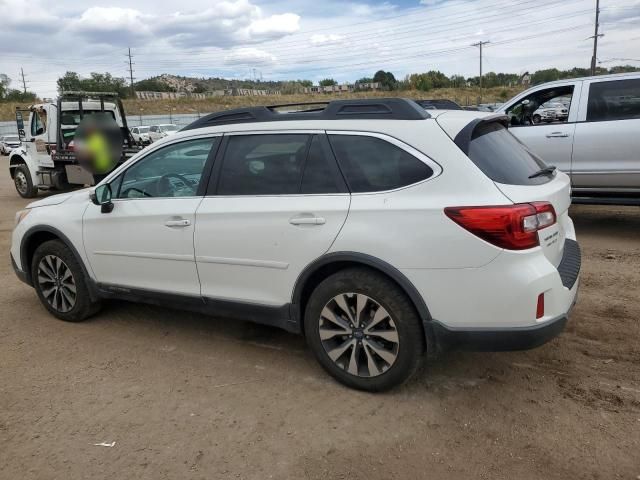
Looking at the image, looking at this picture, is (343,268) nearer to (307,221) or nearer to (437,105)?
(307,221)

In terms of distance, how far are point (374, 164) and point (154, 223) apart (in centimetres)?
173

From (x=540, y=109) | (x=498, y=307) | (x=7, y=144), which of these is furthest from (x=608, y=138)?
(x=7, y=144)

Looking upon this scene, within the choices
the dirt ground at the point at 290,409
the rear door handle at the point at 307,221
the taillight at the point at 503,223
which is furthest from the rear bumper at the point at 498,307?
the rear door handle at the point at 307,221

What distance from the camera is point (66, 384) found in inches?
146

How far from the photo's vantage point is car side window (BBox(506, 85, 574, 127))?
7.47 m

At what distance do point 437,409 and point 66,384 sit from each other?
2.44m

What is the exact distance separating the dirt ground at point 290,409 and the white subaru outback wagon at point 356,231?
36cm

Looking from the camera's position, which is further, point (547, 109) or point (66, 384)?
point (547, 109)

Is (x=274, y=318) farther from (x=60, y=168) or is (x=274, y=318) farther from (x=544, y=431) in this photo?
(x=60, y=168)

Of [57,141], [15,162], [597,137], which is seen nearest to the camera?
[597,137]

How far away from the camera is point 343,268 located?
10.9ft

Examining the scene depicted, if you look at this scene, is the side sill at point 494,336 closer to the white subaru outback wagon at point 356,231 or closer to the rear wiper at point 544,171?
the white subaru outback wagon at point 356,231

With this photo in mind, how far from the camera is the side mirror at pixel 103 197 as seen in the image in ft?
14.0

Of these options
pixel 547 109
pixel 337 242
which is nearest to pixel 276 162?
pixel 337 242
